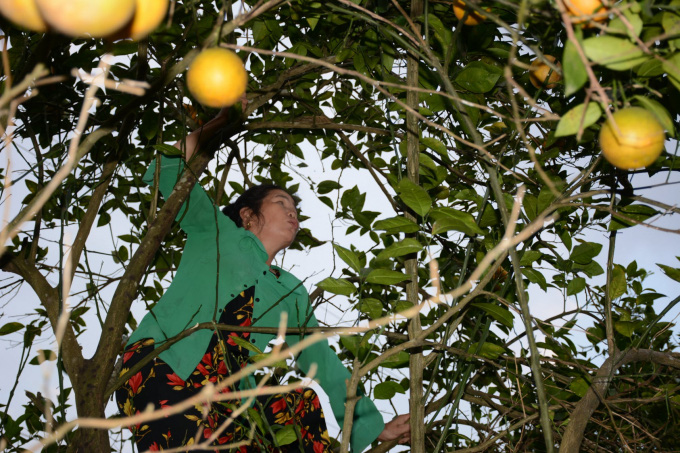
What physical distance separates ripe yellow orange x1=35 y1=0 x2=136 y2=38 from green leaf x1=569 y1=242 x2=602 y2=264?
3.40 feet

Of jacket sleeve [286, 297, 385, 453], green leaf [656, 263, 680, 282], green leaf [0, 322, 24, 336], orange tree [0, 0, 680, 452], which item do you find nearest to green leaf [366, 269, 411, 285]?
orange tree [0, 0, 680, 452]

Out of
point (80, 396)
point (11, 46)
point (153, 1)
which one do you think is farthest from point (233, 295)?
point (153, 1)

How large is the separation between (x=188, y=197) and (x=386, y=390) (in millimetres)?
856

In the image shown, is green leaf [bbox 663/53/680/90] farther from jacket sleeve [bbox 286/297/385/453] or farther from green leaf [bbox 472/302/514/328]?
jacket sleeve [bbox 286/297/385/453]

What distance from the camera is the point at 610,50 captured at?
529 millimetres

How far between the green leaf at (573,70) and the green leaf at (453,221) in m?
0.42

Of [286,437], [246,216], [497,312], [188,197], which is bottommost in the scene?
[286,437]

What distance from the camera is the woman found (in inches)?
64.9

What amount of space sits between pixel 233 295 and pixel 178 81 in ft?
2.21

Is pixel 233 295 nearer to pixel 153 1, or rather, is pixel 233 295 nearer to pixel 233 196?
pixel 233 196

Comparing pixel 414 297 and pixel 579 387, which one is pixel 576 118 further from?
pixel 579 387

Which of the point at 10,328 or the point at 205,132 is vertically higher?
the point at 205,132

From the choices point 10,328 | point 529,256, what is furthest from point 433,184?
point 10,328

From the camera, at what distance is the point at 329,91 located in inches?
85.9
